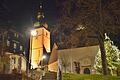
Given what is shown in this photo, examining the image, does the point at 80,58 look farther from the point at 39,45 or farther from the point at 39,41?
the point at 39,41

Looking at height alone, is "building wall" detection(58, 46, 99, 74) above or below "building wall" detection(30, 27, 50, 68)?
below

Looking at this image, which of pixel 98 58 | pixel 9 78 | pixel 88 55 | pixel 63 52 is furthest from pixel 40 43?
pixel 9 78

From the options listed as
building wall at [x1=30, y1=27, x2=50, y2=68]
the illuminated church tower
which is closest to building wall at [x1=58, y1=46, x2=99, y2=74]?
the illuminated church tower

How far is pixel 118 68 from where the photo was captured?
114 ft

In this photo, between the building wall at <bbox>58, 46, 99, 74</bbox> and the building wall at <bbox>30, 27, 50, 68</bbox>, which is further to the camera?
the building wall at <bbox>30, 27, 50, 68</bbox>

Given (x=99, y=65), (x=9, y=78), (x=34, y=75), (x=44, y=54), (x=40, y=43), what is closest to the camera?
(x=9, y=78)

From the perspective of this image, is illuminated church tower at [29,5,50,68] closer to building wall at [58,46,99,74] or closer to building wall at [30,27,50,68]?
building wall at [30,27,50,68]

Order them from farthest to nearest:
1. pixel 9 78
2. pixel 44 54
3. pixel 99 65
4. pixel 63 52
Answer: pixel 44 54
pixel 63 52
pixel 99 65
pixel 9 78

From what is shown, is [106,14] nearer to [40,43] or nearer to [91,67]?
[91,67]

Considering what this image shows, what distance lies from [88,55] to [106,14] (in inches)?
951

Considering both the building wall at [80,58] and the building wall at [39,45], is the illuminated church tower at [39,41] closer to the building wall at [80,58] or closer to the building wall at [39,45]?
the building wall at [39,45]

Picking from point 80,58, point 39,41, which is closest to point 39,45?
point 39,41

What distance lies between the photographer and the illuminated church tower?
229 ft

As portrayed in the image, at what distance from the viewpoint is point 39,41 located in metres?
74.2
